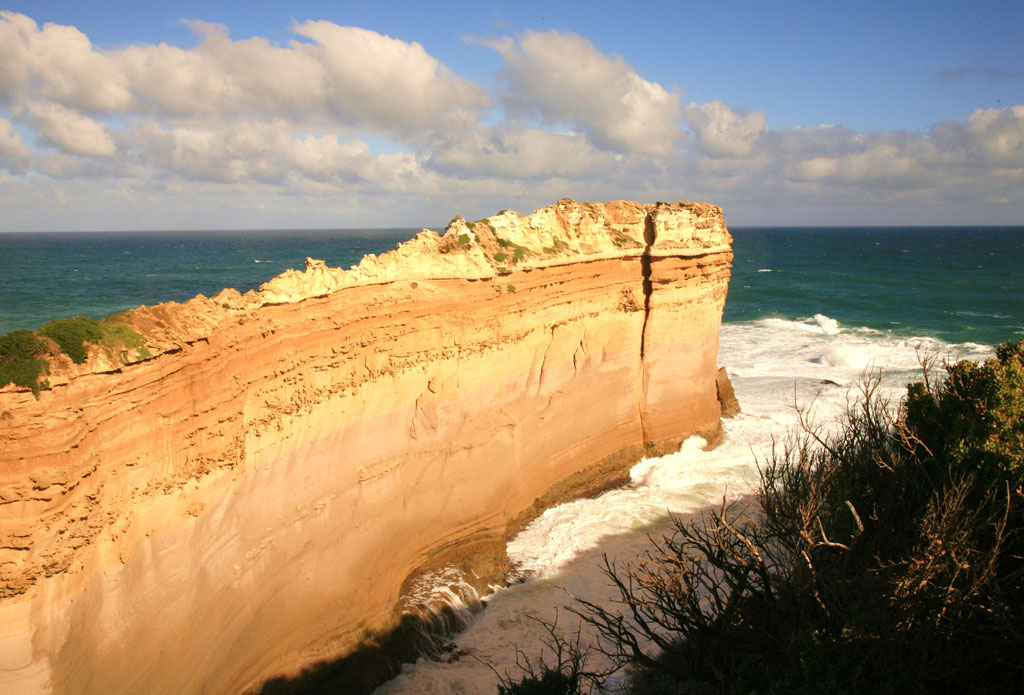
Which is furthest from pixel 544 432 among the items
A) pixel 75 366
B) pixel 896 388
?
pixel 896 388

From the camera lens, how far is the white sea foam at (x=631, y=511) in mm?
9750

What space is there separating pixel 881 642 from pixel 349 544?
7629 mm

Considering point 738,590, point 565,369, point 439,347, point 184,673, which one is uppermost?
point 439,347

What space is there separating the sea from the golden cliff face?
45.1 inches

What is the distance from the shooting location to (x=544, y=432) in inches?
543

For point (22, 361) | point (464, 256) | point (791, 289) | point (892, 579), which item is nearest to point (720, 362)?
point (464, 256)

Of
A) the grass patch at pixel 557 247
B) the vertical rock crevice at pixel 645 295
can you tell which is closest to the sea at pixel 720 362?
the vertical rock crevice at pixel 645 295

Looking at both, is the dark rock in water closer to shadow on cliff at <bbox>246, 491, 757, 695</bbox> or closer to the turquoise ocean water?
shadow on cliff at <bbox>246, 491, 757, 695</bbox>

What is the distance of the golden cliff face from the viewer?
23.0 ft

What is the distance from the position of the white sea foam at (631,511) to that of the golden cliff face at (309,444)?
3.11ft

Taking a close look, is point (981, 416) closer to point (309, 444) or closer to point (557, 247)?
point (557, 247)

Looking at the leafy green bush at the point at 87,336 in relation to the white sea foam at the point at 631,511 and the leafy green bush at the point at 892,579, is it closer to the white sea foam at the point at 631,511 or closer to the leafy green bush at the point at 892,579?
the white sea foam at the point at 631,511

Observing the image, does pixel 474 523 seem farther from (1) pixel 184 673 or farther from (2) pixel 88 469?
(2) pixel 88 469

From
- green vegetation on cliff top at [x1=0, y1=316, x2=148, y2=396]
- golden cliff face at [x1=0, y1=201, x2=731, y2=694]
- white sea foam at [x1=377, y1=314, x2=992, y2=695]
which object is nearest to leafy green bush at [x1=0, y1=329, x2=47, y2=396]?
green vegetation on cliff top at [x1=0, y1=316, x2=148, y2=396]
